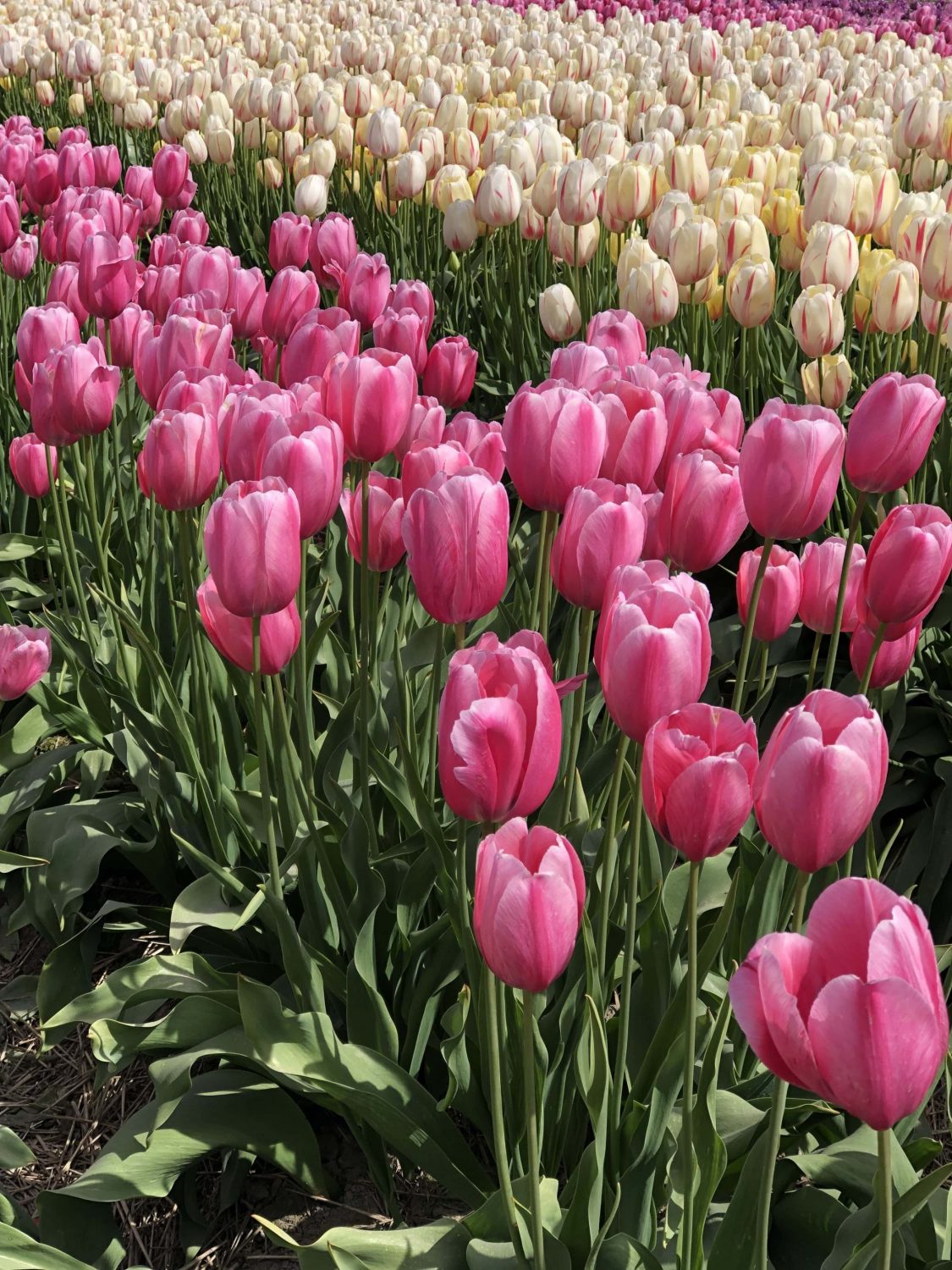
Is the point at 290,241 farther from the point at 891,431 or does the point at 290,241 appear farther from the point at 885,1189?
the point at 885,1189

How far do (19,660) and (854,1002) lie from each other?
1.79 m

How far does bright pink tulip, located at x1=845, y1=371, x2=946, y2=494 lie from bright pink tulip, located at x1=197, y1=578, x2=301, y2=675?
2.37ft

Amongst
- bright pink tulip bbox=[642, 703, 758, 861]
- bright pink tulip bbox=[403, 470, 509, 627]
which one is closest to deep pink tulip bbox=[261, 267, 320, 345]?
bright pink tulip bbox=[403, 470, 509, 627]

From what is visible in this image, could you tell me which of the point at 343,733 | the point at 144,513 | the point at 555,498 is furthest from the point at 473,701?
the point at 144,513

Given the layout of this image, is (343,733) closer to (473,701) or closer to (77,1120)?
(77,1120)

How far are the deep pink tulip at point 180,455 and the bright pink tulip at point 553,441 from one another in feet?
1.34

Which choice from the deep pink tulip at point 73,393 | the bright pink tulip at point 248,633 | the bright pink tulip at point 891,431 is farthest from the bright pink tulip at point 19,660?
the bright pink tulip at point 891,431

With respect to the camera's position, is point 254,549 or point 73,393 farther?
point 73,393

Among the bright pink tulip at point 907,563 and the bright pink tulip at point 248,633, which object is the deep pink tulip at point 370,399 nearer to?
the bright pink tulip at point 248,633

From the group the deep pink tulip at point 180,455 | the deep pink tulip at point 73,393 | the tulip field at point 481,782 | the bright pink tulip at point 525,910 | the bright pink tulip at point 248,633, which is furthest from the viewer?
the deep pink tulip at point 73,393

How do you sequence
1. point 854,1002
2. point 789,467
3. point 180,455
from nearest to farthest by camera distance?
point 854,1002 → point 789,467 → point 180,455

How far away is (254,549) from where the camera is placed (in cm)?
133

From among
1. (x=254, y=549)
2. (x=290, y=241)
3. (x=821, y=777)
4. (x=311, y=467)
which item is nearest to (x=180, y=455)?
(x=311, y=467)

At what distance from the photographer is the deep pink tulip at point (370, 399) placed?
5.38 ft
